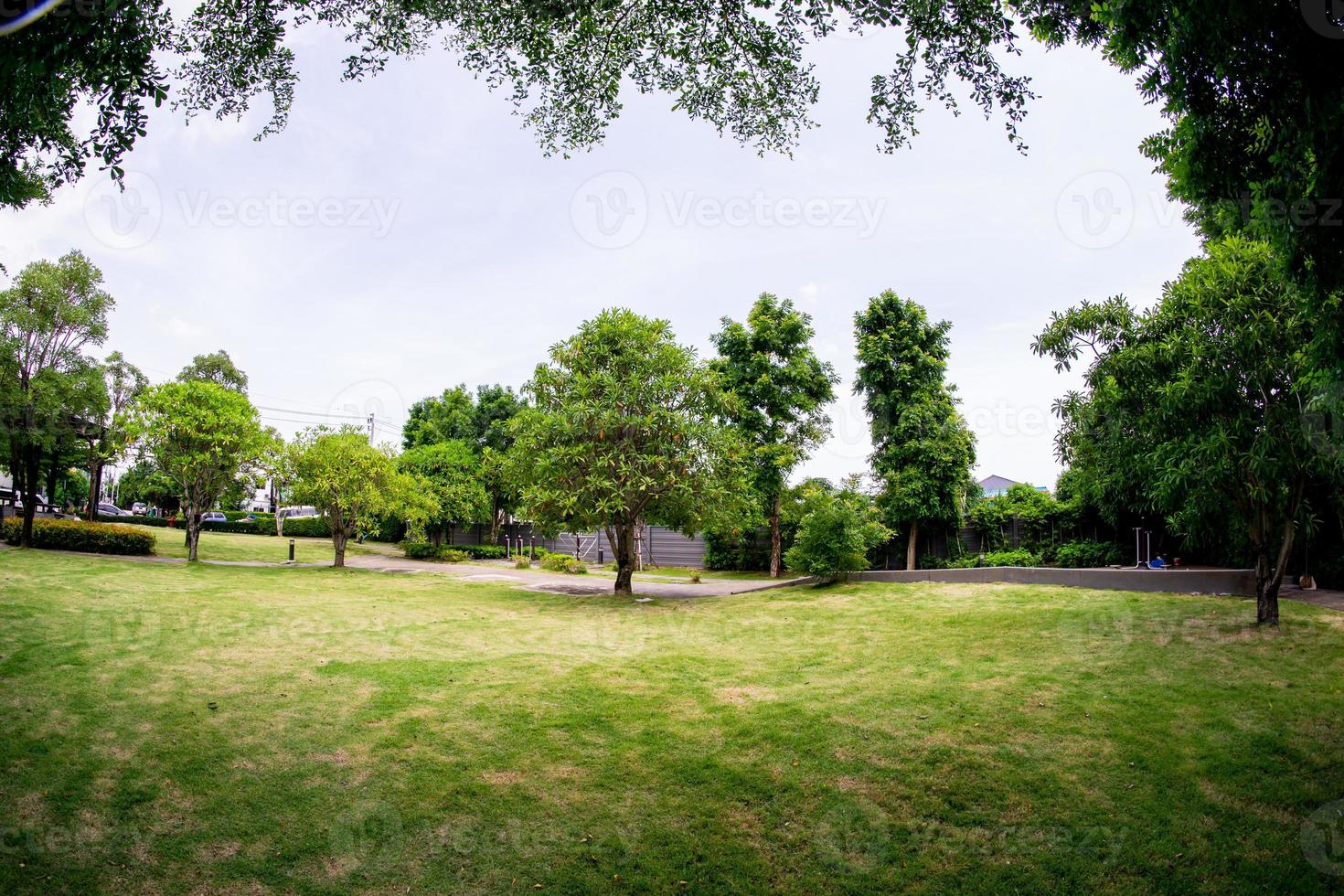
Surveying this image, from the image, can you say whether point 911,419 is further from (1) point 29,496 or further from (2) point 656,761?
(1) point 29,496

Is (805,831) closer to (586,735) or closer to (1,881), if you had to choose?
(586,735)

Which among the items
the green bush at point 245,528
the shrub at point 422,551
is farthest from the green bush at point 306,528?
the shrub at point 422,551

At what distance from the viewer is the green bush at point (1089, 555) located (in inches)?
641

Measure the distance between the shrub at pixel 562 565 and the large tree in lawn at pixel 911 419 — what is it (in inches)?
371

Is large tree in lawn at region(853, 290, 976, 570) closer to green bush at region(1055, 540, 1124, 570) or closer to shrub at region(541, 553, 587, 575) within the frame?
green bush at region(1055, 540, 1124, 570)

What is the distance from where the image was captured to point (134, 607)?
32.7ft

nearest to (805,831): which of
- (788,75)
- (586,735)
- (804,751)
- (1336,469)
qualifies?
(804,751)

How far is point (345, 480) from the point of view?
1933 centimetres

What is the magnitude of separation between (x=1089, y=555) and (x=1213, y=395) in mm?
9556

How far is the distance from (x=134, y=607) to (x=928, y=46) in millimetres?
11755

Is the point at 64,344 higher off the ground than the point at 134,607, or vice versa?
the point at 64,344

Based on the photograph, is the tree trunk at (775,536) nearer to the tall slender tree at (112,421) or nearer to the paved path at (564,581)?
the paved path at (564,581)

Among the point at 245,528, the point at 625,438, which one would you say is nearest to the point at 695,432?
the point at 625,438

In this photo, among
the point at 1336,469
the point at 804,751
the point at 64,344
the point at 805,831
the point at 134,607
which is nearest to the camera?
the point at 805,831
